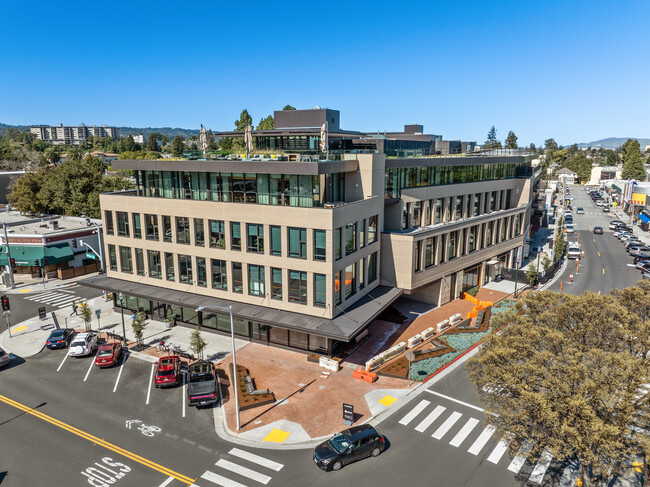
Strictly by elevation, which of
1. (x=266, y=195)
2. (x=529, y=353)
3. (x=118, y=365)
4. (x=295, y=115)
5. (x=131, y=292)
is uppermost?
(x=295, y=115)

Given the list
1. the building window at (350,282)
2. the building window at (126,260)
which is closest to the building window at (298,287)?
the building window at (350,282)

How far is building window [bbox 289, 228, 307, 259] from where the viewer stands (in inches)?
1344

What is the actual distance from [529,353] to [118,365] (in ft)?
99.8

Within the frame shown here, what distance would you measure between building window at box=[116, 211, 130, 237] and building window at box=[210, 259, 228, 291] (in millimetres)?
11216

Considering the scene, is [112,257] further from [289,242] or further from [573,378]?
[573,378]

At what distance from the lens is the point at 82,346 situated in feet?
118

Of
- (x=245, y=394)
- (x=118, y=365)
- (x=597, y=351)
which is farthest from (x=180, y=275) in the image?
(x=597, y=351)

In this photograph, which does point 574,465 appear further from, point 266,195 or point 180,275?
point 180,275

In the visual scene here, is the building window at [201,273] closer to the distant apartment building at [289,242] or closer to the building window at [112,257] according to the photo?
the distant apartment building at [289,242]

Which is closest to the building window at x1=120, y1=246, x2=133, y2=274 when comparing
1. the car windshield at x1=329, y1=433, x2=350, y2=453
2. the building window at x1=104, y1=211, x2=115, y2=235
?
the building window at x1=104, y1=211, x2=115, y2=235

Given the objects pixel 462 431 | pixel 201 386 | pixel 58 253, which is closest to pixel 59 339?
pixel 201 386

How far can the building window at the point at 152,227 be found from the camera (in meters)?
41.6

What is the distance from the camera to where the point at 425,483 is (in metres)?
21.6

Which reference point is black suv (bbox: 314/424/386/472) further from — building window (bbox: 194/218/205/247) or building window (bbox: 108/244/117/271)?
building window (bbox: 108/244/117/271)
